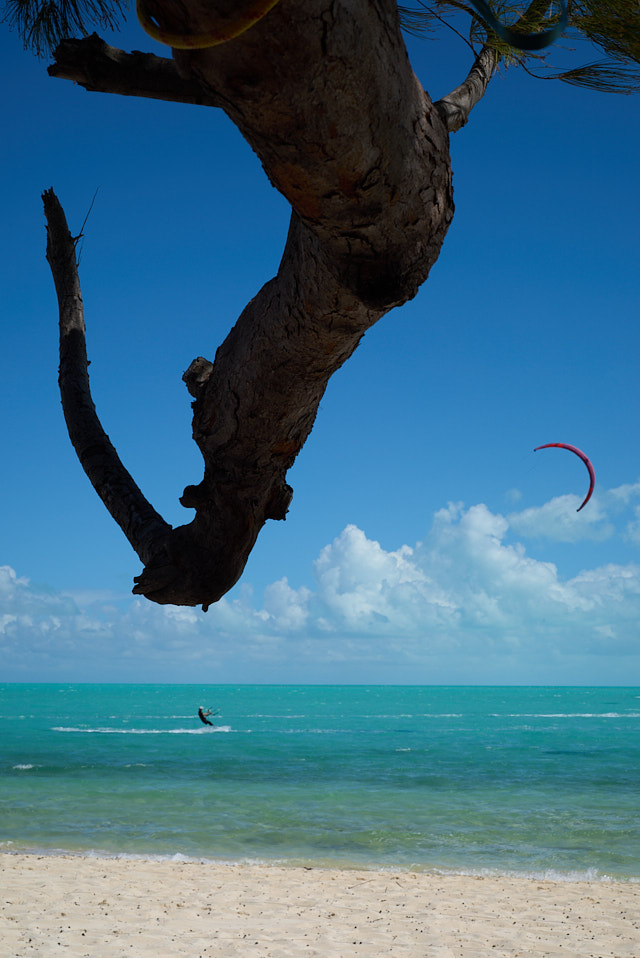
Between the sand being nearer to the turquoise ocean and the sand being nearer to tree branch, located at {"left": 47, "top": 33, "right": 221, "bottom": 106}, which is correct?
Answer: the turquoise ocean

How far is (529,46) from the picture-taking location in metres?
1.17

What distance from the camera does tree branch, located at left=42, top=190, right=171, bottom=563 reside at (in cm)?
213

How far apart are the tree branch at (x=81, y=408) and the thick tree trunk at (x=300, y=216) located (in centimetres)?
20

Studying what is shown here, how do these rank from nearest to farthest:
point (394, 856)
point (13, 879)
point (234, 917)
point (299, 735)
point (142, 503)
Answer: point (142, 503), point (234, 917), point (13, 879), point (394, 856), point (299, 735)

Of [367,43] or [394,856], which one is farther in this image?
[394,856]

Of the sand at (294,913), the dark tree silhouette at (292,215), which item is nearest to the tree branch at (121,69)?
the dark tree silhouette at (292,215)

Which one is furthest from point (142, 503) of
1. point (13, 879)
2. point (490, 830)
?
point (490, 830)

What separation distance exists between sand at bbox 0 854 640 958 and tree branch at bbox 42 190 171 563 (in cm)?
590

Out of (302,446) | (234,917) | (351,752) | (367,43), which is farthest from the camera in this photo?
(351,752)

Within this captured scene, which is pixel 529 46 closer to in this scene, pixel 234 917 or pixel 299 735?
pixel 234 917

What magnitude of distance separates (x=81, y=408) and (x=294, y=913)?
751 centimetres

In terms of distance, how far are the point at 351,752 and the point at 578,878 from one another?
1857 centimetres

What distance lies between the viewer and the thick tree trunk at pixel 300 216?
1004mm

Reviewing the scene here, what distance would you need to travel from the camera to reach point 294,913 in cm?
813
